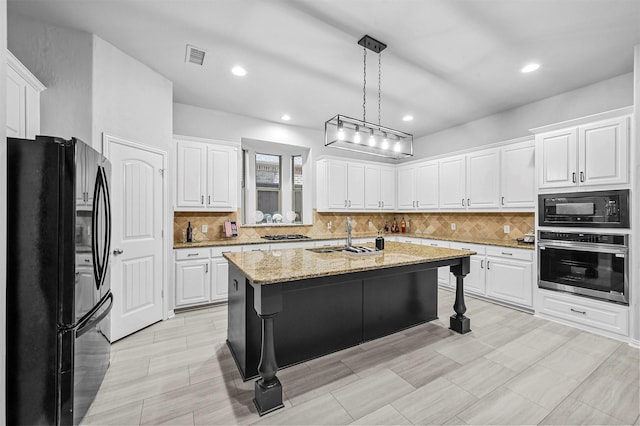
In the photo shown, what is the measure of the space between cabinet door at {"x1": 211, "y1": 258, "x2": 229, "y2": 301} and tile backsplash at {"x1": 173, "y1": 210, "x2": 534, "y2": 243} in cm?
44

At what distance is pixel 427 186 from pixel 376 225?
Answer: 54.8 inches

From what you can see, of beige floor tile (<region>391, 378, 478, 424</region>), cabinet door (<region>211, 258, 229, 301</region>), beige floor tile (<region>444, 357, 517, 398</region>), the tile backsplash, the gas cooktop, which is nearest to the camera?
beige floor tile (<region>391, 378, 478, 424</region>)

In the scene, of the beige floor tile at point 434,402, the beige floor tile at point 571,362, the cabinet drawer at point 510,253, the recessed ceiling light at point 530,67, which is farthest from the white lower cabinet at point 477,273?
the beige floor tile at point 434,402

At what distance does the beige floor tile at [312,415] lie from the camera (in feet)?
5.77

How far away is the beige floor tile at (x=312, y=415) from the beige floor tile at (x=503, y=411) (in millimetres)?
765

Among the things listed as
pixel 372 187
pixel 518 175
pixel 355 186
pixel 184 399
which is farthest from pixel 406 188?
pixel 184 399

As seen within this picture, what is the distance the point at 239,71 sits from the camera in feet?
10.5

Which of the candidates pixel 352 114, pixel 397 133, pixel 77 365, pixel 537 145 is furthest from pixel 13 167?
pixel 537 145

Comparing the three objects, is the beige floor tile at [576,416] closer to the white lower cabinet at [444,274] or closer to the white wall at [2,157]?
the white lower cabinet at [444,274]

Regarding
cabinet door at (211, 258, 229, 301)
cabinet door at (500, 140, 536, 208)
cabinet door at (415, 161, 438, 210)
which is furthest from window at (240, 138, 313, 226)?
cabinet door at (500, 140, 536, 208)

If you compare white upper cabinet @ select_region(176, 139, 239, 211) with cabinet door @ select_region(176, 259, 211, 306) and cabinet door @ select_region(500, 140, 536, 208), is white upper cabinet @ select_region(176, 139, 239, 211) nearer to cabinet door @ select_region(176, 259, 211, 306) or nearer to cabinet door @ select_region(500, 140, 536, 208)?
cabinet door @ select_region(176, 259, 211, 306)

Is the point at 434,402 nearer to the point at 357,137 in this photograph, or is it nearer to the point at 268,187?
the point at 357,137

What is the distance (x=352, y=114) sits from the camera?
462 centimetres

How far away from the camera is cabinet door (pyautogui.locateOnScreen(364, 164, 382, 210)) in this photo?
5676 mm
